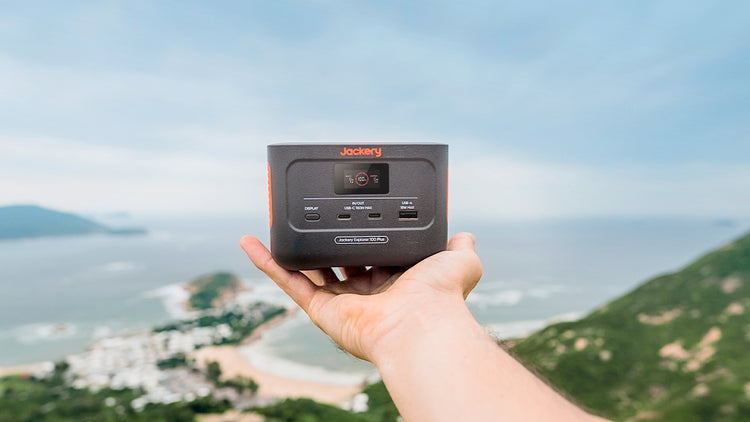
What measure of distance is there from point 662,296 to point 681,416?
55.1ft

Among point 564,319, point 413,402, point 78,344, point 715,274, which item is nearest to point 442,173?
point 413,402

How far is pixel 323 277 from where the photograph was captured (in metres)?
2.53

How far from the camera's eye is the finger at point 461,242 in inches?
93.8

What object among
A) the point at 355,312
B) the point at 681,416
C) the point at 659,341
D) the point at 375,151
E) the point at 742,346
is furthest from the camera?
the point at 659,341

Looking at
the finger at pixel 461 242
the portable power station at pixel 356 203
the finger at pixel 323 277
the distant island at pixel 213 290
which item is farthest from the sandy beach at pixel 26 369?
the finger at pixel 461 242

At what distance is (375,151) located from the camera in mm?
2262

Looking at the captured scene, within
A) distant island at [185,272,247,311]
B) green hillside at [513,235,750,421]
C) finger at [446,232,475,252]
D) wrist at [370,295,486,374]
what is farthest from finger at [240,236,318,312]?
distant island at [185,272,247,311]

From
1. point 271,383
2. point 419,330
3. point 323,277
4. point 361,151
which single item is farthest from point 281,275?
point 271,383

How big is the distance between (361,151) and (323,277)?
2.49 feet

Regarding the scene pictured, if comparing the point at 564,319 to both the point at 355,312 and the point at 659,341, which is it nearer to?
the point at 659,341

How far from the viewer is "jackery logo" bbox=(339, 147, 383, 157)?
225cm

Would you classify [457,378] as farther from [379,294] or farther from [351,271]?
[351,271]

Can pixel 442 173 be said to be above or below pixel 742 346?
above

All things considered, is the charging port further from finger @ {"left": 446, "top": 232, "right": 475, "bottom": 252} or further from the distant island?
the distant island
